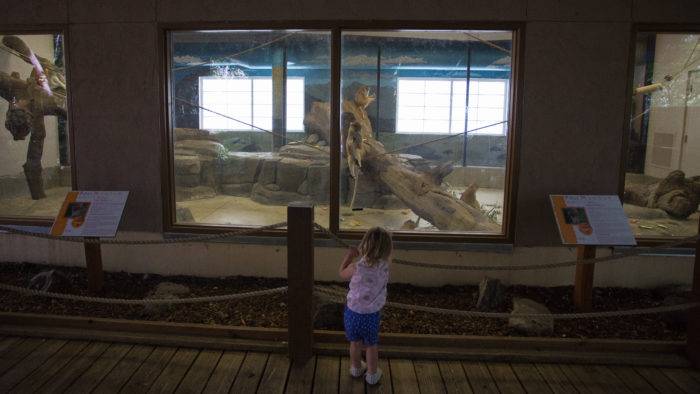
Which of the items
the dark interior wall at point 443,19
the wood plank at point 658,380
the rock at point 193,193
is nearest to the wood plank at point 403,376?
the wood plank at point 658,380

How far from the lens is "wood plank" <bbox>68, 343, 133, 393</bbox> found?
10.8 ft

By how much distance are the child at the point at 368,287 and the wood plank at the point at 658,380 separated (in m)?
1.90

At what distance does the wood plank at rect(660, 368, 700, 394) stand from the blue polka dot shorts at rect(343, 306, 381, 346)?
→ 208 centimetres

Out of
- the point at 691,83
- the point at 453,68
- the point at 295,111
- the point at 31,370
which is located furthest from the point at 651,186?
the point at 31,370

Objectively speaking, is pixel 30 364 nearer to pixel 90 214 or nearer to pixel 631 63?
pixel 90 214

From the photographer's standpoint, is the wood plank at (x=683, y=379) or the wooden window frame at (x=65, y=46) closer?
the wood plank at (x=683, y=379)

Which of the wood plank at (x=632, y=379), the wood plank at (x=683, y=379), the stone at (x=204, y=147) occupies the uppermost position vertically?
the stone at (x=204, y=147)

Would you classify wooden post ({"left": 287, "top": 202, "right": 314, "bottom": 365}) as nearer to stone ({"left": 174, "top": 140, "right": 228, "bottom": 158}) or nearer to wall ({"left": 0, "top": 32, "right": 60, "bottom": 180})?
stone ({"left": 174, "top": 140, "right": 228, "bottom": 158})

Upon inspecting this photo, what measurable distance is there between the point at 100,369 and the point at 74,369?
18 centimetres

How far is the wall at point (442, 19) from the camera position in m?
4.87

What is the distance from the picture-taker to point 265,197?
18.7 ft

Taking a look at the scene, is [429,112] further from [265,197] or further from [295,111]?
[265,197]

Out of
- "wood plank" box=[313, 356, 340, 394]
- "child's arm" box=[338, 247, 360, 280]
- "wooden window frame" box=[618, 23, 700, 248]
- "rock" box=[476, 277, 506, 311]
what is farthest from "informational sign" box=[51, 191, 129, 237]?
"wooden window frame" box=[618, 23, 700, 248]

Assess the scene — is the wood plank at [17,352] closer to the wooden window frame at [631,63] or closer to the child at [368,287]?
the child at [368,287]
